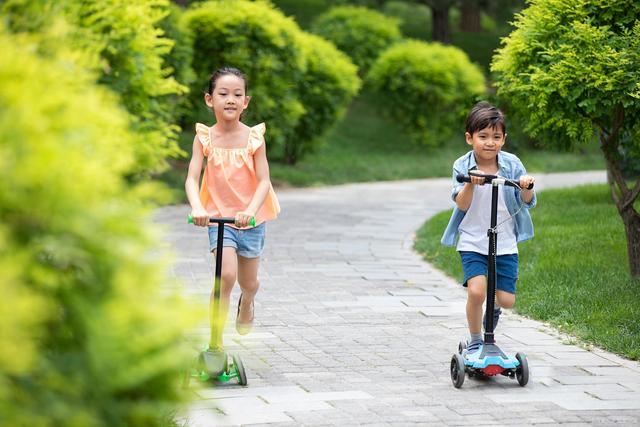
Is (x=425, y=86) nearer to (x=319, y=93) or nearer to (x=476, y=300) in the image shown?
(x=319, y=93)

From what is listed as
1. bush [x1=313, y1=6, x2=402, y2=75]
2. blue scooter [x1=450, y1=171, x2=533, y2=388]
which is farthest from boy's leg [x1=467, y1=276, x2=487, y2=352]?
bush [x1=313, y1=6, x2=402, y2=75]

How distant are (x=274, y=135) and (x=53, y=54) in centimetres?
1382

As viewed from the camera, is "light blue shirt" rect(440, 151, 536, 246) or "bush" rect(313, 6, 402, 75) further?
"bush" rect(313, 6, 402, 75)

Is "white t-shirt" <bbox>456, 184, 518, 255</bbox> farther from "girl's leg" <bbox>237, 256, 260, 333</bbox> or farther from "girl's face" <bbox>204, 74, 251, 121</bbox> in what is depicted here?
"girl's face" <bbox>204, 74, 251, 121</bbox>

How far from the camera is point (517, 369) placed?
5.88 meters

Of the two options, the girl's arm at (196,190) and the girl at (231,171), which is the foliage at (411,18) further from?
the girl's arm at (196,190)

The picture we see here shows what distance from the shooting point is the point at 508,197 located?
629 centimetres

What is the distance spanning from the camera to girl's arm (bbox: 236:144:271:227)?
5.71m

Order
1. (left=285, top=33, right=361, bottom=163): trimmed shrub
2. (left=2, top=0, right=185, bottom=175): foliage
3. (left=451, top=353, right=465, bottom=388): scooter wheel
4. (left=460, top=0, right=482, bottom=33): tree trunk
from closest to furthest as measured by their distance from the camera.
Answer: (left=2, top=0, right=185, bottom=175): foliage < (left=451, top=353, right=465, bottom=388): scooter wheel < (left=285, top=33, right=361, bottom=163): trimmed shrub < (left=460, top=0, right=482, bottom=33): tree trunk

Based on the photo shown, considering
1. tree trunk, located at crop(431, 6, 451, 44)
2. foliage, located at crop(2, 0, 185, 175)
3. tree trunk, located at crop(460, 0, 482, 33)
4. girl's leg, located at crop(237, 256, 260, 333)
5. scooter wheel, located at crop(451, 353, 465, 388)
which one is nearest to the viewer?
foliage, located at crop(2, 0, 185, 175)

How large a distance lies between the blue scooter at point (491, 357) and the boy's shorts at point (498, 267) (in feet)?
0.76

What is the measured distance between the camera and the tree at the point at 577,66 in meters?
7.57

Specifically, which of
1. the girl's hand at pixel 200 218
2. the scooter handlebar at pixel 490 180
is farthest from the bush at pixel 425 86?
the girl's hand at pixel 200 218

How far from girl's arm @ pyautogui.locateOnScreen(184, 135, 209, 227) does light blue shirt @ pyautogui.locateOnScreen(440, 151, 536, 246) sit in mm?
1410
